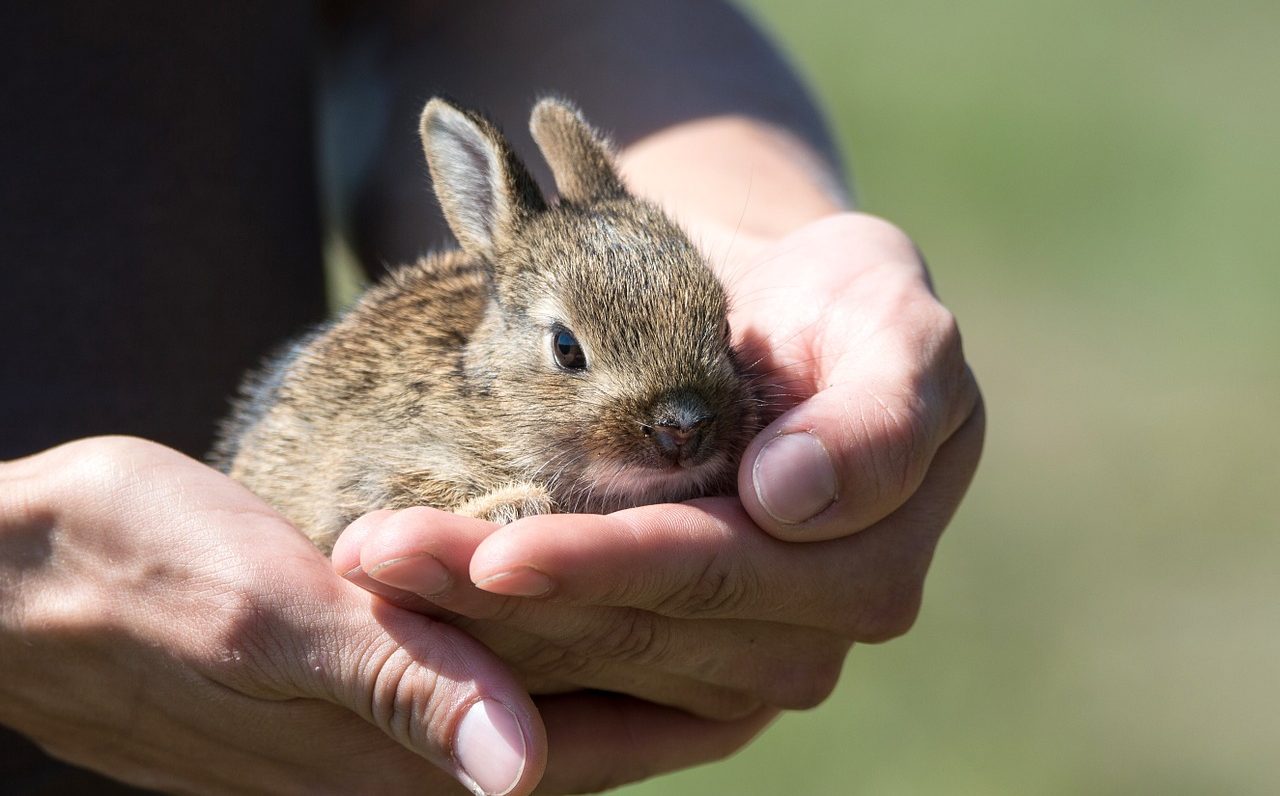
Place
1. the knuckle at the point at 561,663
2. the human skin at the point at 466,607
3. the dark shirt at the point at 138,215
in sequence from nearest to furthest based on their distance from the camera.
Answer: the human skin at the point at 466,607 < the knuckle at the point at 561,663 < the dark shirt at the point at 138,215

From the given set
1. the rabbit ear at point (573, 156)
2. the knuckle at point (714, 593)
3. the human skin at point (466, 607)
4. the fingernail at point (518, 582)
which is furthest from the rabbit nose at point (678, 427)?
the rabbit ear at point (573, 156)

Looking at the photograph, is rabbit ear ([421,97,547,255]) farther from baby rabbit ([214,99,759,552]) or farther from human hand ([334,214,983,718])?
human hand ([334,214,983,718])

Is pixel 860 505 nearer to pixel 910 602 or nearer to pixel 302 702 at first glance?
pixel 910 602

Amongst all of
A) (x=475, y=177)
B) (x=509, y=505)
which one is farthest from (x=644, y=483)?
(x=475, y=177)

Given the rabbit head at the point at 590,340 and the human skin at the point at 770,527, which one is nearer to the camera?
the human skin at the point at 770,527

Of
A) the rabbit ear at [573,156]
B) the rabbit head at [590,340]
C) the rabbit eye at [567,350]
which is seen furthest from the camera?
the rabbit ear at [573,156]

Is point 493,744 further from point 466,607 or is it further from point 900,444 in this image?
point 900,444

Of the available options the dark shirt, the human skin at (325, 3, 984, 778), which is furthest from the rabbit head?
the dark shirt

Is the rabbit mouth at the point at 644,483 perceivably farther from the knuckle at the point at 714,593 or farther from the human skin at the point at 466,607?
the knuckle at the point at 714,593
